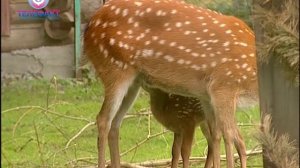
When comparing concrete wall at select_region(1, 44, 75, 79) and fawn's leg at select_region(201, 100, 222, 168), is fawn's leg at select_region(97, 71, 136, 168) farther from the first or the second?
concrete wall at select_region(1, 44, 75, 79)

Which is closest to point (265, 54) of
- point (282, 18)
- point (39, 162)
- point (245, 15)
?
point (282, 18)

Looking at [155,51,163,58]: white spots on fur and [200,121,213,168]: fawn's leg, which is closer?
[155,51,163,58]: white spots on fur

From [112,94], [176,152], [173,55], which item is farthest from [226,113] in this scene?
[176,152]

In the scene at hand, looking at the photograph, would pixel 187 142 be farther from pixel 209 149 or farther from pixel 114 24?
pixel 114 24

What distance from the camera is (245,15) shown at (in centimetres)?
1004

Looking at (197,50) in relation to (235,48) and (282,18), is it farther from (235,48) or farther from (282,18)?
(282,18)

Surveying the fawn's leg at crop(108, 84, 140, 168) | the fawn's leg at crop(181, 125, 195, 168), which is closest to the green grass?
the fawn's leg at crop(181, 125, 195, 168)

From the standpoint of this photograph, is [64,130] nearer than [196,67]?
No

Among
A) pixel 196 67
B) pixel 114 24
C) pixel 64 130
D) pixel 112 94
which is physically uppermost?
pixel 114 24

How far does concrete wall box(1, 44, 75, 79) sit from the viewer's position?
36.0 feet

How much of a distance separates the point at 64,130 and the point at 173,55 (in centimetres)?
322

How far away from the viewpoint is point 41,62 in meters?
11.2

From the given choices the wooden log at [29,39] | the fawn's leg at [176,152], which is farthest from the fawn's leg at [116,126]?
the wooden log at [29,39]

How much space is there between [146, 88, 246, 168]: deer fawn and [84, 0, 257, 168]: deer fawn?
0.29 m
